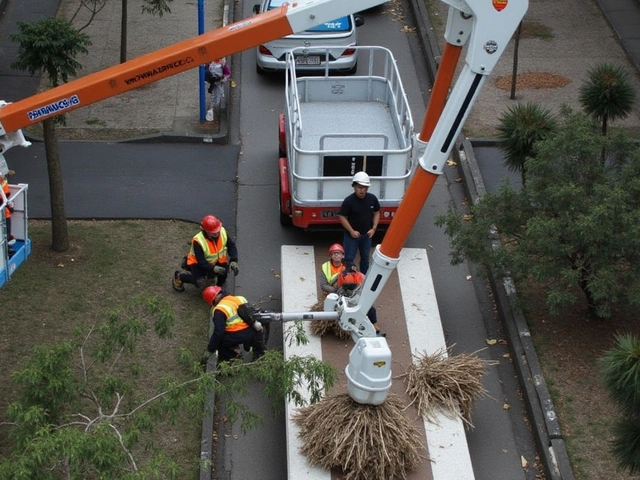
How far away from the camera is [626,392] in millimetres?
8469

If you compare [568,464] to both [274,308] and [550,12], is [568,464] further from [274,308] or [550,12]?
[550,12]

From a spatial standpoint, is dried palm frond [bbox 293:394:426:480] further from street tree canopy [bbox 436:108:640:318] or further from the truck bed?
the truck bed

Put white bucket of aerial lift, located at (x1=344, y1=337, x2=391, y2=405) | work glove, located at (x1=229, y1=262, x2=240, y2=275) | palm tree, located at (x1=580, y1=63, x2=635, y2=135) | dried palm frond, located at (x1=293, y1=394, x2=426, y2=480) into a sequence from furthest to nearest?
palm tree, located at (x1=580, y1=63, x2=635, y2=135)
work glove, located at (x1=229, y1=262, x2=240, y2=275)
dried palm frond, located at (x1=293, y1=394, x2=426, y2=480)
white bucket of aerial lift, located at (x1=344, y1=337, x2=391, y2=405)

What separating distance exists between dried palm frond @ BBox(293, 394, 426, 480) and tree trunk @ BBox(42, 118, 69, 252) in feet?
18.1

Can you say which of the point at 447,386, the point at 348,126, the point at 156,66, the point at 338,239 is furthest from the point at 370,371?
the point at 348,126

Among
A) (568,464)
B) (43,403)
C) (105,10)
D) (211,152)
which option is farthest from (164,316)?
(105,10)

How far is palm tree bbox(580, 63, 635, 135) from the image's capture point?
15.1 m

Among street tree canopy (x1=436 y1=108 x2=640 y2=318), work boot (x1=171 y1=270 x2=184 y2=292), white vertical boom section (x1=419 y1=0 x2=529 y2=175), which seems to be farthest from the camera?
work boot (x1=171 y1=270 x2=184 y2=292)

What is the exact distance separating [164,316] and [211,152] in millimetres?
9349

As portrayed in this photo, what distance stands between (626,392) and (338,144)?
7.92 metres

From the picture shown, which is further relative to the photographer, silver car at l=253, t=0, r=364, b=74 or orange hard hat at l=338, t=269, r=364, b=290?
silver car at l=253, t=0, r=364, b=74

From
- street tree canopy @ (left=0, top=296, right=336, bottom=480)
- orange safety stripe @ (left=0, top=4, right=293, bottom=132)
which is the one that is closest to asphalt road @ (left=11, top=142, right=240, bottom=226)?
orange safety stripe @ (left=0, top=4, right=293, bottom=132)

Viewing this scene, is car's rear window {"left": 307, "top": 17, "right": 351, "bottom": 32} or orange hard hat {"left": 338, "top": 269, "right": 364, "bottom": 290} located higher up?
car's rear window {"left": 307, "top": 17, "right": 351, "bottom": 32}

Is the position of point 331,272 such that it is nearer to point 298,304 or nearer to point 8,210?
point 298,304
